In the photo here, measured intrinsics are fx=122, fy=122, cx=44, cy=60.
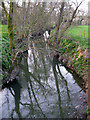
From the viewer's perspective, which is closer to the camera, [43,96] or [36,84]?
[43,96]

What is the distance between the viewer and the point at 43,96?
21.9 ft

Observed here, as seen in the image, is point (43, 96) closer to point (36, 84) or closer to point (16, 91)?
point (36, 84)

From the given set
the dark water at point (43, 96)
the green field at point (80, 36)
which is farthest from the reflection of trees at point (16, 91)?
the green field at point (80, 36)

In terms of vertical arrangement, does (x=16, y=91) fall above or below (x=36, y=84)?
below

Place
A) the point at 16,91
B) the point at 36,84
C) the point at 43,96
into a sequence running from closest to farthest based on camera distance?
the point at 43,96 < the point at 16,91 < the point at 36,84

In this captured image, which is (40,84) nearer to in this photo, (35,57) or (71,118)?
(71,118)

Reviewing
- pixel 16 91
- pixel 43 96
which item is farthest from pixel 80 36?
pixel 16 91

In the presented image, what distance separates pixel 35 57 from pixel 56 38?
16.2 ft

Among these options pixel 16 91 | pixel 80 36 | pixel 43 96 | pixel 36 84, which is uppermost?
pixel 80 36

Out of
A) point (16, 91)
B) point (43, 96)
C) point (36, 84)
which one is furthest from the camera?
point (36, 84)

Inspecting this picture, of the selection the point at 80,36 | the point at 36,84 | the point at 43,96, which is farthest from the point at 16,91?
the point at 80,36

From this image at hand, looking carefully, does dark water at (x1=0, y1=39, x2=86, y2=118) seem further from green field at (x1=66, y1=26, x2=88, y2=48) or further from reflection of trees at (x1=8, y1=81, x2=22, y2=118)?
green field at (x1=66, y1=26, x2=88, y2=48)

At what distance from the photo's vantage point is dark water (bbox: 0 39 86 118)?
18.1ft

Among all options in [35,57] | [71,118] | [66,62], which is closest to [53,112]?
[71,118]
